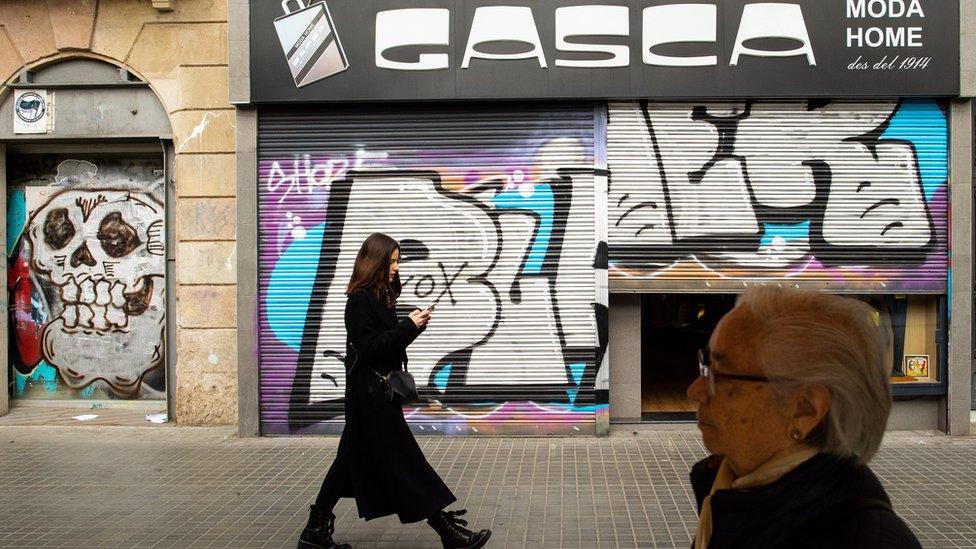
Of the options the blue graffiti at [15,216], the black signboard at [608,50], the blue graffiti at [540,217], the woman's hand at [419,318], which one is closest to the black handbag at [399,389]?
the woman's hand at [419,318]

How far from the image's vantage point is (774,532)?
151 cm

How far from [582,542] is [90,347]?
6.78m

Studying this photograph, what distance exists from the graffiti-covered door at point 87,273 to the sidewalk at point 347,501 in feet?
3.41

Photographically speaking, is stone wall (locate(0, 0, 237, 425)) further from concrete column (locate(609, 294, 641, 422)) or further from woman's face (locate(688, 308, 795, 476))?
woman's face (locate(688, 308, 795, 476))

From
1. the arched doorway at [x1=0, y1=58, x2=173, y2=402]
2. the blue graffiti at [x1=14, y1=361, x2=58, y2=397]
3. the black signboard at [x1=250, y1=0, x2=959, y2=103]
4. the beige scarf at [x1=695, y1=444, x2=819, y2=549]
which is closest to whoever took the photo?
the beige scarf at [x1=695, y1=444, x2=819, y2=549]

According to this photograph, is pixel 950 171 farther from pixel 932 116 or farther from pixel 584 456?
pixel 584 456

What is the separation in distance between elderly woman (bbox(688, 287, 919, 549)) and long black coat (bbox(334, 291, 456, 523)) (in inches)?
114

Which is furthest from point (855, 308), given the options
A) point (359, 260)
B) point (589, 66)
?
point (589, 66)

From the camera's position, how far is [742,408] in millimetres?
1672

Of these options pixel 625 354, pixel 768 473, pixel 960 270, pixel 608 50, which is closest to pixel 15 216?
pixel 608 50

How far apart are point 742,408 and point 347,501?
4.64m

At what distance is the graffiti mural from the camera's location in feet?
24.9

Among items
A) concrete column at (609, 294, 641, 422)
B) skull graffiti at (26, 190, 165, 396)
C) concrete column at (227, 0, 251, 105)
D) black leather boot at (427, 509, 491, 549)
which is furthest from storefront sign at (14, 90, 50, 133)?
black leather boot at (427, 509, 491, 549)

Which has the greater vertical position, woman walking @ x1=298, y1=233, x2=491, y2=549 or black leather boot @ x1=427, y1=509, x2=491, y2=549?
woman walking @ x1=298, y1=233, x2=491, y2=549
